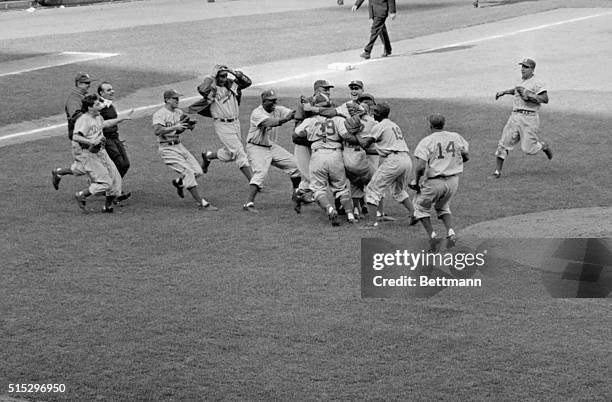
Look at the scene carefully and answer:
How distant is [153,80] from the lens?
3081 centimetres

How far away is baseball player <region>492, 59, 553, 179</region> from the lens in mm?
19797

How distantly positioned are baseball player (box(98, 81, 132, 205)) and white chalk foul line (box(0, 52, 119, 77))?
13.3 m

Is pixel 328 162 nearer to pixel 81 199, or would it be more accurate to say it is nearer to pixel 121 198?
pixel 121 198

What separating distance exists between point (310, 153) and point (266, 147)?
80 centimetres

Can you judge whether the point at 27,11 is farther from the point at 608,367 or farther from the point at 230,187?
the point at 608,367

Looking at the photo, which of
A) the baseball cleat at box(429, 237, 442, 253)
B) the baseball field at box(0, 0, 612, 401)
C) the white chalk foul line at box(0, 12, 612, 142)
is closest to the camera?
the baseball field at box(0, 0, 612, 401)

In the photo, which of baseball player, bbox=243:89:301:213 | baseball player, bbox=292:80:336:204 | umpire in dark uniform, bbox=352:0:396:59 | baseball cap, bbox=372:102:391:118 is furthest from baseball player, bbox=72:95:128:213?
umpire in dark uniform, bbox=352:0:396:59

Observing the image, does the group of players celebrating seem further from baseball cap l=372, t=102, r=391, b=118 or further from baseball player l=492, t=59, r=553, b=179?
baseball player l=492, t=59, r=553, b=179

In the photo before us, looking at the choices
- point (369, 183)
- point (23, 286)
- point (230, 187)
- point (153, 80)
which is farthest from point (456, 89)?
point (23, 286)

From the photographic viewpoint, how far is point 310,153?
17969 mm

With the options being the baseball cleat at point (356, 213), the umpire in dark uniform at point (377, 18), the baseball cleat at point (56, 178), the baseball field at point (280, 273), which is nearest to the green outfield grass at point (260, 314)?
the baseball field at point (280, 273)

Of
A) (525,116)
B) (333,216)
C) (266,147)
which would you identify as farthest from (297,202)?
(525,116)

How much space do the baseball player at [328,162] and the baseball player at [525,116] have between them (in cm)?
424

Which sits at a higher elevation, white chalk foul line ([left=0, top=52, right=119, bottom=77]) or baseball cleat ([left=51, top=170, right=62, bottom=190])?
baseball cleat ([left=51, top=170, right=62, bottom=190])
